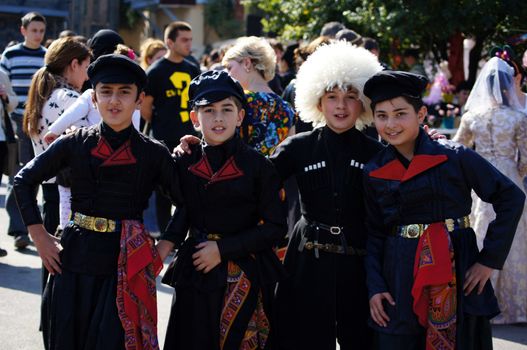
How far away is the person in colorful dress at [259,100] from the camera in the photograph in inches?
215

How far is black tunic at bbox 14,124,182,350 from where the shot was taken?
12.9 ft

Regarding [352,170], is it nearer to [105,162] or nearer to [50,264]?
[105,162]

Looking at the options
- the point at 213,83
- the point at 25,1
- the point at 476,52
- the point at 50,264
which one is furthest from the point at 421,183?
the point at 25,1

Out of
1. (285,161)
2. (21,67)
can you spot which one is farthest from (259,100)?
(21,67)

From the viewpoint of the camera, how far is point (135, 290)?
3.91 m

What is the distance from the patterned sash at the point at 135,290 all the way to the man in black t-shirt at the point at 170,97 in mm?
4524

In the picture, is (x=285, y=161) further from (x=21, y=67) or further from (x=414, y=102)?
(x=21, y=67)

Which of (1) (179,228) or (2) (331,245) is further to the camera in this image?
(2) (331,245)

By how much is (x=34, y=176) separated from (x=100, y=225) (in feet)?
1.27

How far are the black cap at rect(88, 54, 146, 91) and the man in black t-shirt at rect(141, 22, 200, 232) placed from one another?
4.37 m

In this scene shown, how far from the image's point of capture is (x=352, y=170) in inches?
167

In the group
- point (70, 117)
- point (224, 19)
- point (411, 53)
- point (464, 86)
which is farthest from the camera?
point (224, 19)

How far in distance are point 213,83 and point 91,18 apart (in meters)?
18.2

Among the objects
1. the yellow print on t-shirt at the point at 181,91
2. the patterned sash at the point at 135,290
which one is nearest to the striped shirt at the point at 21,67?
the yellow print on t-shirt at the point at 181,91
